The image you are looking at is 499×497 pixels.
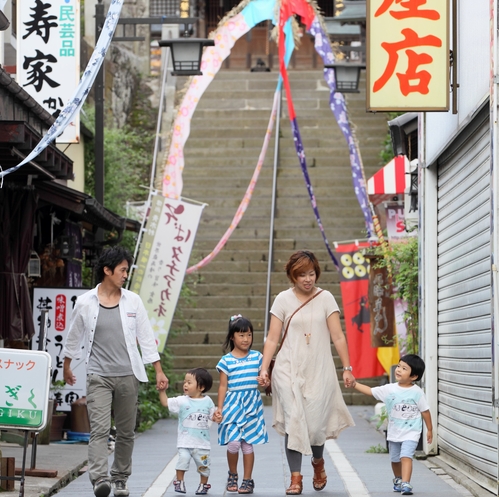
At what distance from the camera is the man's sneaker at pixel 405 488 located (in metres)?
8.70

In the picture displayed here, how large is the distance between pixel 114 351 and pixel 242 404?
3.81ft

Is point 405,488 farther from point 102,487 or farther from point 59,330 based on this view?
point 59,330

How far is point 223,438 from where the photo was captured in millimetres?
9086

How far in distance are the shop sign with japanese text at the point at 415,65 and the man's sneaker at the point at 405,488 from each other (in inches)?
121

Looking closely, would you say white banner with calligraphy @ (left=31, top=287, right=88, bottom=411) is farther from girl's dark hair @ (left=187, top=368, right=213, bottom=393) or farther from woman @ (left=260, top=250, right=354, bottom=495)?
woman @ (left=260, top=250, right=354, bottom=495)

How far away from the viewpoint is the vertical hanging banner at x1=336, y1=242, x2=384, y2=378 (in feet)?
52.4

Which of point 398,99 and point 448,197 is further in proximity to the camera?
point 448,197

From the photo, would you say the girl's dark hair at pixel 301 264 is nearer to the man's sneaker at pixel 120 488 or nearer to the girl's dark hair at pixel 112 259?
the girl's dark hair at pixel 112 259

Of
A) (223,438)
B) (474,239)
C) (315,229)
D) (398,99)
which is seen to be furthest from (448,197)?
(315,229)

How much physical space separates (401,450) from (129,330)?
2362 mm

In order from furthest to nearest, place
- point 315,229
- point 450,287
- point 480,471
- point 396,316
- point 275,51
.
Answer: point 275,51 → point 315,229 → point 396,316 → point 450,287 → point 480,471

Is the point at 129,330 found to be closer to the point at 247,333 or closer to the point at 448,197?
the point at 247,333

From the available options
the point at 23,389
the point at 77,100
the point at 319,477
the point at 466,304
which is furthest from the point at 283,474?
the point at 77,100

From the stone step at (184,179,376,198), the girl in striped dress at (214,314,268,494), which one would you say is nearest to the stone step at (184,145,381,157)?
the stone step at (184,179,376,198)
